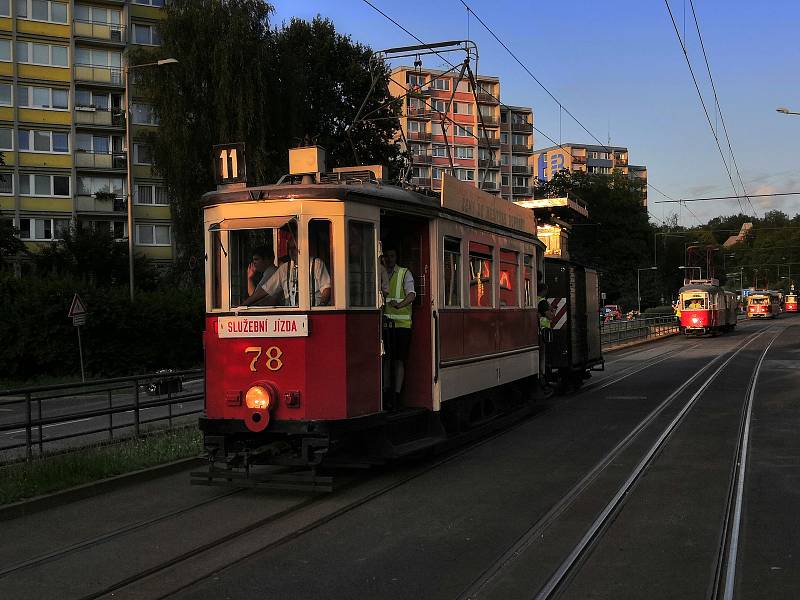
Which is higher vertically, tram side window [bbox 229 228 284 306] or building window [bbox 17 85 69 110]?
building window [bbox 17 85 69 110]

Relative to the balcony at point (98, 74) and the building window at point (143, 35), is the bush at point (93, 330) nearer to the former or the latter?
the balcony at point (98, 74)

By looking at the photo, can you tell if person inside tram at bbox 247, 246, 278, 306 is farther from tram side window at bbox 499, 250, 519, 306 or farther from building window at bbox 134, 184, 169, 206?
building window at bbox 134, 184, 169, 206

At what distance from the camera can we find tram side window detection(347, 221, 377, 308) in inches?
322

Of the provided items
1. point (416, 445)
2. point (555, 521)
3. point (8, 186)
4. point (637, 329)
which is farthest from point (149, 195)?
point (555, 521)

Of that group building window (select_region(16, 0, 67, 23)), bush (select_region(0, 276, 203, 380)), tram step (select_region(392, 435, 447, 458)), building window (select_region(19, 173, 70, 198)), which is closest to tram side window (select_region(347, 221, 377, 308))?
tram step (select_region(392, 435, 447, 458))

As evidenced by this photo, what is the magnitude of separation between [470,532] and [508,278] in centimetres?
629

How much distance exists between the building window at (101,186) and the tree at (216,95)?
1869 centimetres

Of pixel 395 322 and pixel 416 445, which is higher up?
pixel 395 322

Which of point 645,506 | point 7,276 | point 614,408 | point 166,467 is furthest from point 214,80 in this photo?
point 645,506

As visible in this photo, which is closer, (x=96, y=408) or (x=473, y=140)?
(x=96, y=408)

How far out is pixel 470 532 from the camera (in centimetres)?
661

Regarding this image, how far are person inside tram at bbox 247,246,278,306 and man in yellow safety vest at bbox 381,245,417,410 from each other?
132cm

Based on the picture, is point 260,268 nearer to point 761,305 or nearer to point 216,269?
point 216,269

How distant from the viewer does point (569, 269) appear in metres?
17.5
